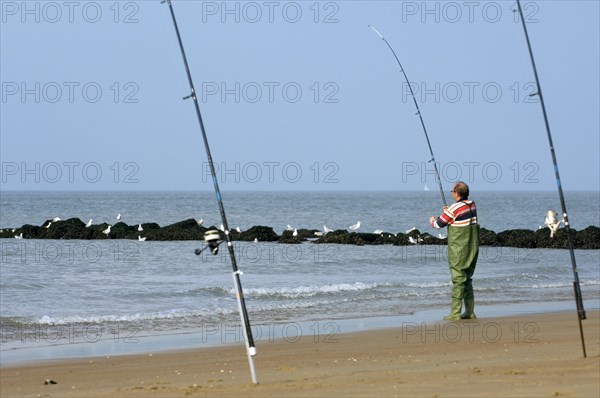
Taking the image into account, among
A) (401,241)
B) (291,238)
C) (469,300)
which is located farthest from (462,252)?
(291,238)

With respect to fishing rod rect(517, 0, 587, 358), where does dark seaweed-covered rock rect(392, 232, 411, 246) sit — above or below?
above

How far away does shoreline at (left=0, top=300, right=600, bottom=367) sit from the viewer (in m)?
9.94

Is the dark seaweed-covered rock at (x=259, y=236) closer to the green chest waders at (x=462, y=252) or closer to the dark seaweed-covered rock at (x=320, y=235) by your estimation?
the dark seaweed-covered rock at (x=320, y=235)

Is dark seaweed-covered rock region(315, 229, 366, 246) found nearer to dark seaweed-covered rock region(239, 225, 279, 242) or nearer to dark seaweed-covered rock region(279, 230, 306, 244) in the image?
dark seaweed-covered rock region(279, 230, 306, 244)

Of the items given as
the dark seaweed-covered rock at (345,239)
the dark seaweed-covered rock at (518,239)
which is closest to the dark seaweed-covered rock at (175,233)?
the dark seaweed-covered rock at (345,239)

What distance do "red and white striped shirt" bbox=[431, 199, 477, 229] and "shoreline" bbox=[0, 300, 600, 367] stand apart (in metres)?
1.44

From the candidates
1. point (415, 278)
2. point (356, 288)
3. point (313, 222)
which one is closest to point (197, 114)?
point (356, 288)

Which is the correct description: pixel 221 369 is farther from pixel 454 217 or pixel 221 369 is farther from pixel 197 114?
pixel 454 217

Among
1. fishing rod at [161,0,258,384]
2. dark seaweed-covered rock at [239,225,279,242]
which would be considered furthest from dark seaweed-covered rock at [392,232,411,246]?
fishing rod at [161,0,258,384]

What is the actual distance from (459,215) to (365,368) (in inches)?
132

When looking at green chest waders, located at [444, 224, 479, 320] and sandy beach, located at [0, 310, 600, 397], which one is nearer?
sandy beach, located at [0, 310, 600, 397]

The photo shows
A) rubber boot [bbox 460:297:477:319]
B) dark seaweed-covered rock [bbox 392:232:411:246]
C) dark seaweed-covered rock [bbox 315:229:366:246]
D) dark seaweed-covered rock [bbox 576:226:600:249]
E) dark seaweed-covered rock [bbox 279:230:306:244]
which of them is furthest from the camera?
dark seaweed-covered rock [bbox 279:230:306:244]

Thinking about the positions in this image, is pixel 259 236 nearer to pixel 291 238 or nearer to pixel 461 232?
pixel 291 238

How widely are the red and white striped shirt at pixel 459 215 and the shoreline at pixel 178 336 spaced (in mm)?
1435
